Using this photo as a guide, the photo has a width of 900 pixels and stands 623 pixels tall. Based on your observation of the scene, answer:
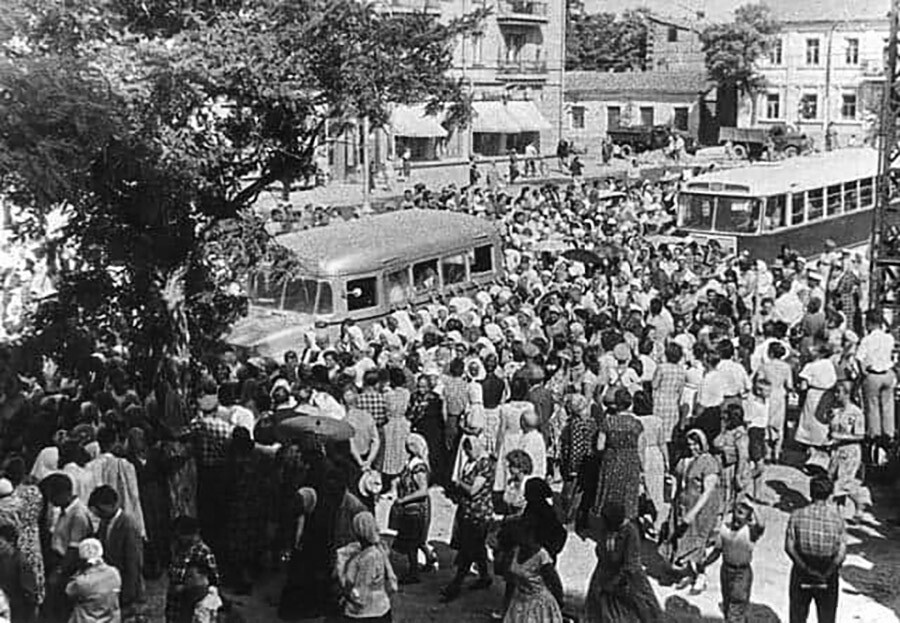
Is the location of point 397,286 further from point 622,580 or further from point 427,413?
point 622,580

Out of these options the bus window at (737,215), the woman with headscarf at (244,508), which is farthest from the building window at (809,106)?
the woman with headscarf at (244,508)

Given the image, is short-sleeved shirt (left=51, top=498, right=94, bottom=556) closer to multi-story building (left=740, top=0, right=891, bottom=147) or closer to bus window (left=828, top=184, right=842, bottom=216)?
bus window (left=828, top=184, right=842, bottom=216)

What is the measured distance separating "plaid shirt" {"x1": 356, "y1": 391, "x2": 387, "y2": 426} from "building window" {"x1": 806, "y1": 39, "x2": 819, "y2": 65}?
6071 cm

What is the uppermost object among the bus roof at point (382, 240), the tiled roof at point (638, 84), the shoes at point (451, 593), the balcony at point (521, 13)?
the balcony at point (521, 13)

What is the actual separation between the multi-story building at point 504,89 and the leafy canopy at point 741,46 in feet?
50.4

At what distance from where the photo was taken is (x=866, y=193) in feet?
102

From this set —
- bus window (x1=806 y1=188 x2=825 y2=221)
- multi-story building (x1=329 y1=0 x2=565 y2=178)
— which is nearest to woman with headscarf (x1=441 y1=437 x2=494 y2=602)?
bus window (x1=806 y1=188 x2=825 y2=221)

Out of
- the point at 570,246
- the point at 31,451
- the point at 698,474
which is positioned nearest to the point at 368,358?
the point at 31,451

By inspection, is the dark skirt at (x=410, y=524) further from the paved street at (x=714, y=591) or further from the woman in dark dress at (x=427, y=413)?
the woman in dark dress at (x=427, y=413)

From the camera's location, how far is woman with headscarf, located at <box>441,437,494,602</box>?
10.2 meters

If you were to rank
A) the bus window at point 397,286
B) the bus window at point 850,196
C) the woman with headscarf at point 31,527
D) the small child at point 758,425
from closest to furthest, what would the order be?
the woman with headscarf at point 31,527
the small child at point 758,425
the bus window at point 397,286
the bus window at point 850,196

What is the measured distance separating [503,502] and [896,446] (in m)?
5.21

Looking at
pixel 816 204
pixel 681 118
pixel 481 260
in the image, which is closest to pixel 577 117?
pixel 681 118

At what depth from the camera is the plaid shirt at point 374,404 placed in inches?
461
